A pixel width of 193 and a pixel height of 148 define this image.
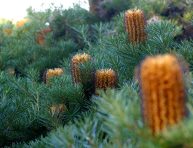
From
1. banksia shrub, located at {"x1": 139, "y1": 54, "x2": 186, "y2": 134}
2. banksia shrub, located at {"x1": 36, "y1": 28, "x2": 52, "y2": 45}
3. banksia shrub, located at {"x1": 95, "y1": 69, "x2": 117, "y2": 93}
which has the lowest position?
banksia shrub, located at {"x1": 36, "y1": 28, "x2": 52, "y2": 45}

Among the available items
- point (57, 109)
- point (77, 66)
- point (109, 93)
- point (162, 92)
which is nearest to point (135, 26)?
point (77, 66)

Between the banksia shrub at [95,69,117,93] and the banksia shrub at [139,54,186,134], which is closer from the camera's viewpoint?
the banksia shrub at [139,54,186,134]

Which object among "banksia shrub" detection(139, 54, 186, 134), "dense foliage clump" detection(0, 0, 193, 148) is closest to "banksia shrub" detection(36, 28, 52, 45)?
"dense foliage clump" detection(0, 0, 193, 148)

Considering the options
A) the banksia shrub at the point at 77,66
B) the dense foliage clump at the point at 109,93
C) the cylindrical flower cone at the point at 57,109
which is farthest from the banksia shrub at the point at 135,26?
the cylindrical flower cone at the point at 57,109

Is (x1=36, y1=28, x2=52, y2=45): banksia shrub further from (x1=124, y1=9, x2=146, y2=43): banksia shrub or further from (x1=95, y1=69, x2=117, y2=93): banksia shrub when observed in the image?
(x1=95, y1=69, x2=117, y2=93): banksia shrub

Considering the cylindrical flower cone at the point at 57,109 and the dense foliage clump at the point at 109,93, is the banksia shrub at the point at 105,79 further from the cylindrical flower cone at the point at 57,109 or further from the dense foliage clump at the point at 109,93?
the cylindrical flower cone at the point at 57,109

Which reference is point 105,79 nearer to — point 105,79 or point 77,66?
point 105,79

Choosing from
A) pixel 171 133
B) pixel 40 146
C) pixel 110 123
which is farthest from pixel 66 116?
pixel 171 133
